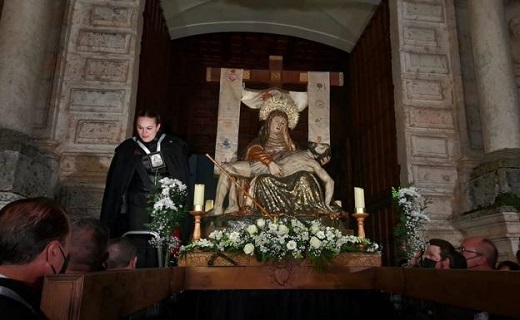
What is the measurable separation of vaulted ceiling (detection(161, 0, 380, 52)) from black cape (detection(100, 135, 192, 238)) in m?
4.25

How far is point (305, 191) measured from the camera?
4.30 m

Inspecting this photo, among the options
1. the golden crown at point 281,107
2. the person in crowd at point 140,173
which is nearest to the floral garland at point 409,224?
the person in crowd at point 140,173

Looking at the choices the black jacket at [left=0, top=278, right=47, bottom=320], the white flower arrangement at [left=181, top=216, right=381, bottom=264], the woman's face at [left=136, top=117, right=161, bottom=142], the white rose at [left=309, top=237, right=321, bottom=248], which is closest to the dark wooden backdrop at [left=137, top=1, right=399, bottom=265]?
the woman's face at [left=136, top=117, right=161, bottom=142]

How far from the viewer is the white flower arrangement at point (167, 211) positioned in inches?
108

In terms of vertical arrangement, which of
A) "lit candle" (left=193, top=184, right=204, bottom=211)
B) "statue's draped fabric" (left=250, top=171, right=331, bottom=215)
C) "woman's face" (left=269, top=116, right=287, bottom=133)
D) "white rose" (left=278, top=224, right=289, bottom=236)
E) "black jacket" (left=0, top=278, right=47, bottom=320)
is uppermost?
"woman's face" (left=269, top=116, right=287, bottom=133)

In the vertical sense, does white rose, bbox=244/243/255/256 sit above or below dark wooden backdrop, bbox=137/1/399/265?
below

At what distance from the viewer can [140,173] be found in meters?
3.10

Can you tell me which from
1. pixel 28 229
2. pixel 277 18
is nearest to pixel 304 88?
pixel 277 18

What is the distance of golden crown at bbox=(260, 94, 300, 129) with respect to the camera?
5.19 meters

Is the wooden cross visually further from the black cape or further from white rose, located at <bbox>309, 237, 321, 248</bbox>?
white rose, located at <bbox>309, 237, 321, 248</bbox>

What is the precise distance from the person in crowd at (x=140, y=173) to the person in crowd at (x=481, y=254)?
1928 millimetres

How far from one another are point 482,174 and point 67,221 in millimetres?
4320

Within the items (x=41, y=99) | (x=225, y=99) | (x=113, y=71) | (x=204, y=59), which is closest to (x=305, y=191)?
(x=225, y=99)

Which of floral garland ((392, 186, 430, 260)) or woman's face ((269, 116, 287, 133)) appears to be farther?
woman's face ((269, 116, 287, 133))
